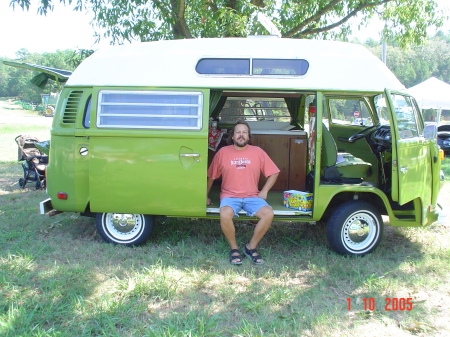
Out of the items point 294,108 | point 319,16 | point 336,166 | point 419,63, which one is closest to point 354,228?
point 336,166

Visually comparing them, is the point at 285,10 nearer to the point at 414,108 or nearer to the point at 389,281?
the point at 414,108

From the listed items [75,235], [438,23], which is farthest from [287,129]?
[438,23]

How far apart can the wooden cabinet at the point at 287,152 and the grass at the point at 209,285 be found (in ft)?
2.64

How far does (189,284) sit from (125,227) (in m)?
1.40

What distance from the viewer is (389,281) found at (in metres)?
4.48

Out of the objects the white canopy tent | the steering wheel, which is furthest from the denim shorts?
the white canopy tent

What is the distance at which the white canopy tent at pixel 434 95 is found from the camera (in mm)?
16531

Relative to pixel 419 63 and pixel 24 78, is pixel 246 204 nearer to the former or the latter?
pixel 419 63

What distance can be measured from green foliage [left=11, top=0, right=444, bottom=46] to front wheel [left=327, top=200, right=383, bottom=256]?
4.41 meters

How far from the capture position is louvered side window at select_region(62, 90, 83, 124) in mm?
5145

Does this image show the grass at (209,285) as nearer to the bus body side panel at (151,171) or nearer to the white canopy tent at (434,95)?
the bus body side panel at (151,171)

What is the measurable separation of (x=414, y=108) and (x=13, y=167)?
34.0 ft

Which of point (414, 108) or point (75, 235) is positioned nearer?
point (414, 108)

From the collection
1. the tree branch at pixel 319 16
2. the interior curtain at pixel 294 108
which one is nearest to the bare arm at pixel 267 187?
the interior curtain at pixel 294 108
